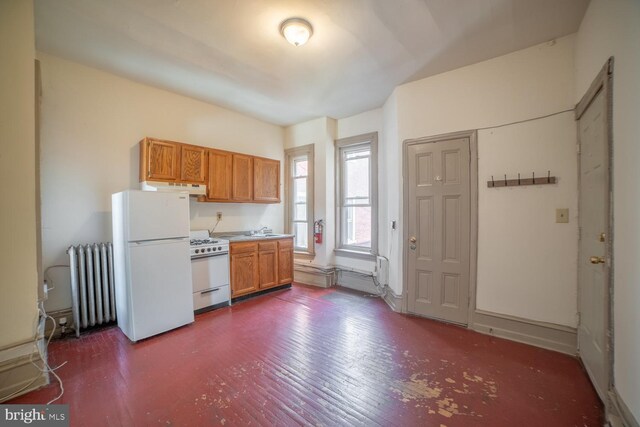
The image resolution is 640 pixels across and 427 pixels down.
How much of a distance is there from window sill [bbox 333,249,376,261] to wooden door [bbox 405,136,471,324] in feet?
3.12

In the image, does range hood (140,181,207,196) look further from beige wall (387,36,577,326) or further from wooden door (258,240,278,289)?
beige wall (387,36,577,326)

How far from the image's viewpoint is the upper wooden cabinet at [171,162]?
3.17 meters

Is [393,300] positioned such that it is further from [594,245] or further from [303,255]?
[594,245]

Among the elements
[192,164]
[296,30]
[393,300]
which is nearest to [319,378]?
[393,300]

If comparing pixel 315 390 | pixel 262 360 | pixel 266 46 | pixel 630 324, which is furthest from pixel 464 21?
pixel 262 360

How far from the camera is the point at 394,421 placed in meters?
1.63

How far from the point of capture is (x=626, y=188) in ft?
4.78

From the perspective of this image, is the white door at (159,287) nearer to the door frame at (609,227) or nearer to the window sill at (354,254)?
the window sill at (354,254)

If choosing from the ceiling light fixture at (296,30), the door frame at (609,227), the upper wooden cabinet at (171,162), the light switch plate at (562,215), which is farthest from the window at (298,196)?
the door frame at (609,227)

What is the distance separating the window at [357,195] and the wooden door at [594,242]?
Result: 2384mm

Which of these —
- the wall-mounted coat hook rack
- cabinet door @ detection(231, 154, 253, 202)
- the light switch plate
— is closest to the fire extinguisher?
cabinet door @ detection(231, 154, 253, 202)

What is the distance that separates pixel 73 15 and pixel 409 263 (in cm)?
419

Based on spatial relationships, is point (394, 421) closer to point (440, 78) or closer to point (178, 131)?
point (440, 78)

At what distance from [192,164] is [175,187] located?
0.43 metres
